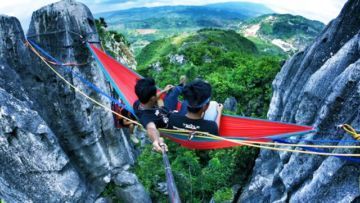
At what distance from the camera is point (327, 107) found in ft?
12.0

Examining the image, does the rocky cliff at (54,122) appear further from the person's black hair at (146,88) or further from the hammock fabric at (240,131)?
the person's black hair at (146,88)

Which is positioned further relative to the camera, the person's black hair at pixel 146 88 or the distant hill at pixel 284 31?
the distant hill at pixel 284 31

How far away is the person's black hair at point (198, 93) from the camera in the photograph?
3.45 m

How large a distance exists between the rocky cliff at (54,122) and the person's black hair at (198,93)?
3198 mm

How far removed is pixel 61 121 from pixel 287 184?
399cm

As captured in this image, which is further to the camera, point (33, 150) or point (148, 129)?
point (33, 150)

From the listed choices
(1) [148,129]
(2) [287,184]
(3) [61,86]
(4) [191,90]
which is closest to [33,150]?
(3) [61,86]

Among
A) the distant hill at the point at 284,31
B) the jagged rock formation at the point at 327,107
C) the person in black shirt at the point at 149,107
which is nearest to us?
the jagged rock formation at the point at 327,107

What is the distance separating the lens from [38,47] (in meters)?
5.82

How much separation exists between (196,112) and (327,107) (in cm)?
136

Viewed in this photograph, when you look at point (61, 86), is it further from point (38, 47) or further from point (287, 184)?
point (287, 184)

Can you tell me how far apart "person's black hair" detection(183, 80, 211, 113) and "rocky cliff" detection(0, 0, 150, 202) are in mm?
3198

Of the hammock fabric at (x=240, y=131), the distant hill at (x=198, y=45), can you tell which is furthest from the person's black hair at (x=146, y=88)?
the distant hill at (x=198, y=45)

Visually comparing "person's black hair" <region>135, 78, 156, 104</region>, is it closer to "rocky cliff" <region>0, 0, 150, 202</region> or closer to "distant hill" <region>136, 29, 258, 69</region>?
"rocky cliff" <region>0, 0, 150, 202</region>
